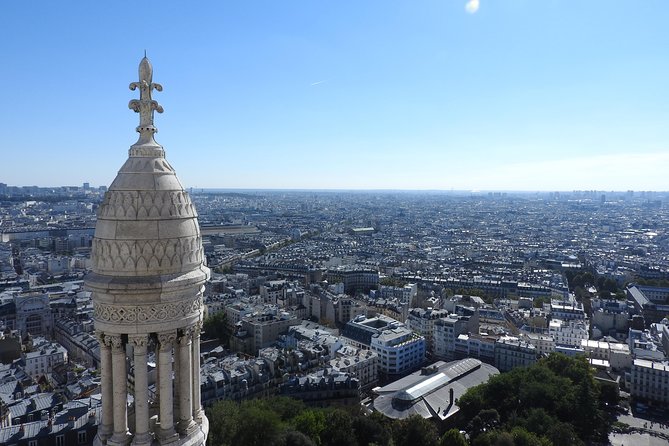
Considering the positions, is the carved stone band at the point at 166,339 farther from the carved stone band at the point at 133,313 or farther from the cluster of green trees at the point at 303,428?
the cluster of green trees at the point at 303,428

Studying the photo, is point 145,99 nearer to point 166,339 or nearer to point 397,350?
point 166,339

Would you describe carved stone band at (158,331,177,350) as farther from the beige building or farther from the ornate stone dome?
the beige building

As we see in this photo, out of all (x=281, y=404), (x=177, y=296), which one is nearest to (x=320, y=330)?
(x=281, y=404)

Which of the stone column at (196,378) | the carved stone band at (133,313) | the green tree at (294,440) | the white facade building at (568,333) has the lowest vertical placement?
the white facade building at (568,333)

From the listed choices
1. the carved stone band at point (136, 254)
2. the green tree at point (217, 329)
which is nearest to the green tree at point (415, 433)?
the carved stone band at point (136, 254)

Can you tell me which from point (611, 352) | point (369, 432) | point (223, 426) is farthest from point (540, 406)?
point (223, 426)

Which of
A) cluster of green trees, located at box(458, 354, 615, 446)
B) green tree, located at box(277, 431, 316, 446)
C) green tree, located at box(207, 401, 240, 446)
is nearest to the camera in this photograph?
green tree, located at box(277, 431, 316, 446)

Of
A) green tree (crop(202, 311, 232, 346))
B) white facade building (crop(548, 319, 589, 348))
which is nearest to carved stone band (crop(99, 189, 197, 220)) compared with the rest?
green tree (crop(202, 311, 232, 346))

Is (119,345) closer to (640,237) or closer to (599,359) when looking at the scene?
(599,359)
